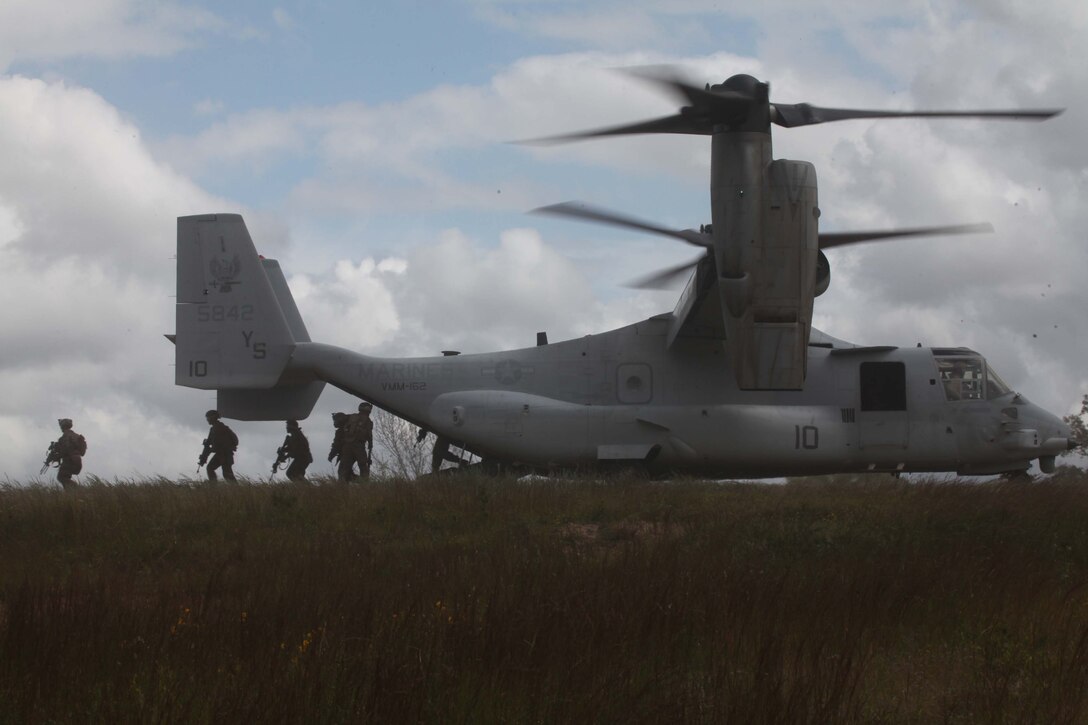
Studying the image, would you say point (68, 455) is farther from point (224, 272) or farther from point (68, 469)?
point (224, 272)

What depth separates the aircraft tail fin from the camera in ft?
64.3

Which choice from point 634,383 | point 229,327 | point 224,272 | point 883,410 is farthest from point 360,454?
point 883,410

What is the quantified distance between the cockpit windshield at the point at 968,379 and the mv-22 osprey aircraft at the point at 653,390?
2 cm

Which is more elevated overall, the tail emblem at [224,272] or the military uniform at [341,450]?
the tail emblem at [224,272]

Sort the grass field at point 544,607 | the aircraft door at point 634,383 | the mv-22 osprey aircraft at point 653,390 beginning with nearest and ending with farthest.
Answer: the grass field at point 544,607
the mv-22 osprey aircraft at point 653,390
the aircraft door at point 634,383

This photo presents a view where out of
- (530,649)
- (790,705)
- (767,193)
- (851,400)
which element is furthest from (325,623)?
(851,400)

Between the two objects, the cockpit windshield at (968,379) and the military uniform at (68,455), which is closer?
the cockpit windshield at (968,379)

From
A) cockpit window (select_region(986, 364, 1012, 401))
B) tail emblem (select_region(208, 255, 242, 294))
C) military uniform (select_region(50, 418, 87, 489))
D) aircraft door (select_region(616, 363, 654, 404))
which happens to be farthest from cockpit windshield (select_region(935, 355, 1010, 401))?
military uniform (select_region(50, 418, 87, 489))

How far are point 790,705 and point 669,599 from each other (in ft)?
9.18

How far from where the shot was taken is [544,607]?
859 cm

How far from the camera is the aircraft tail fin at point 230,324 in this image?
64.3 feet

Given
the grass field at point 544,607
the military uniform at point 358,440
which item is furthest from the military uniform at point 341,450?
the grass field at point 544,607

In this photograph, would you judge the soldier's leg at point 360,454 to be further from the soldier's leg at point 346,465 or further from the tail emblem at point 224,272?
the tail emblem at point 224,272

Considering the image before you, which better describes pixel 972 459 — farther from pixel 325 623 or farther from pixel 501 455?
pixel 325 623
